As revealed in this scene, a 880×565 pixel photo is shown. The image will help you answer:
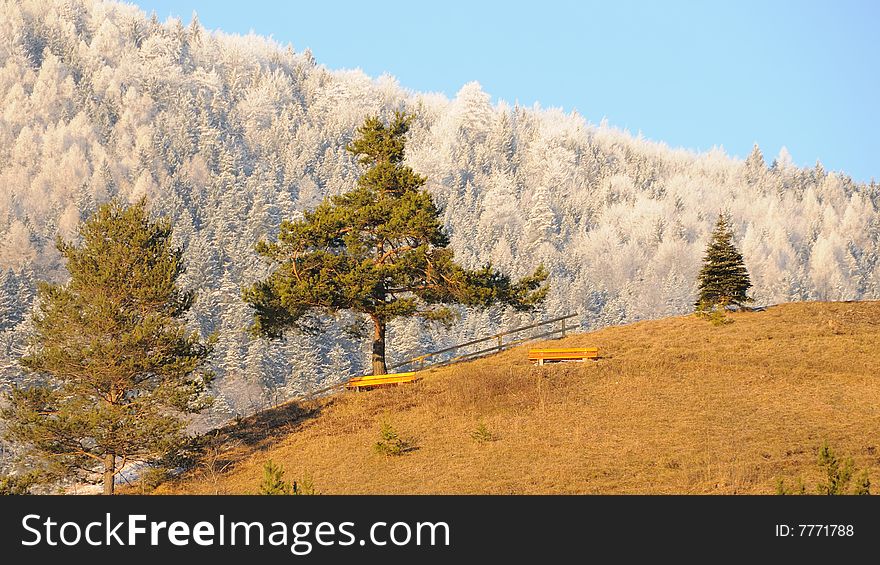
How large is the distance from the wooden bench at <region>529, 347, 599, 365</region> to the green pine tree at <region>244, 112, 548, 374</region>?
9.43ft

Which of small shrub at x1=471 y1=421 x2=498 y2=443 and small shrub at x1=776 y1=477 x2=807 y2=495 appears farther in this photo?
small shrub at x1=471 y1=421 x2=498 y2=443

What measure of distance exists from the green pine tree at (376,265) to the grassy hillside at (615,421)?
2.92 meters

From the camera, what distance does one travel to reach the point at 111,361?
35.6 metres

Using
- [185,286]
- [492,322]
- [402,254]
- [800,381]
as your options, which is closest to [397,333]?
[492,322]

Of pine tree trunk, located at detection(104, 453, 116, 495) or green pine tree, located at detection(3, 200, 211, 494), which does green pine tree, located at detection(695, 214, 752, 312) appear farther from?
pine tree trunk, located at detection(104, 453, 116, 495)

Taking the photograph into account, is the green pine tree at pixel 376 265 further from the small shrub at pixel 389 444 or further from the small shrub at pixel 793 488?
the small shrub at pixel 793 488

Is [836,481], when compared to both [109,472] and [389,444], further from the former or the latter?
[109,472]

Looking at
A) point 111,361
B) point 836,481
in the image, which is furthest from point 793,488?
point 111,361

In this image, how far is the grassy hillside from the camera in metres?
30.6

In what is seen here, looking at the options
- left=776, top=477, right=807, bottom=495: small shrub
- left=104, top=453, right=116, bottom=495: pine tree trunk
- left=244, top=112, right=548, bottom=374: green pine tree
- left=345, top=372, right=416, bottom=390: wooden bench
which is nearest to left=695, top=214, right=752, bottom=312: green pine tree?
left=244, top=112, right=548, bottom=374: green pine tree

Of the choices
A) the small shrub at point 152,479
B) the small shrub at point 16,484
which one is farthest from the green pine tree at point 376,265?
the small shrub at point 16,484
